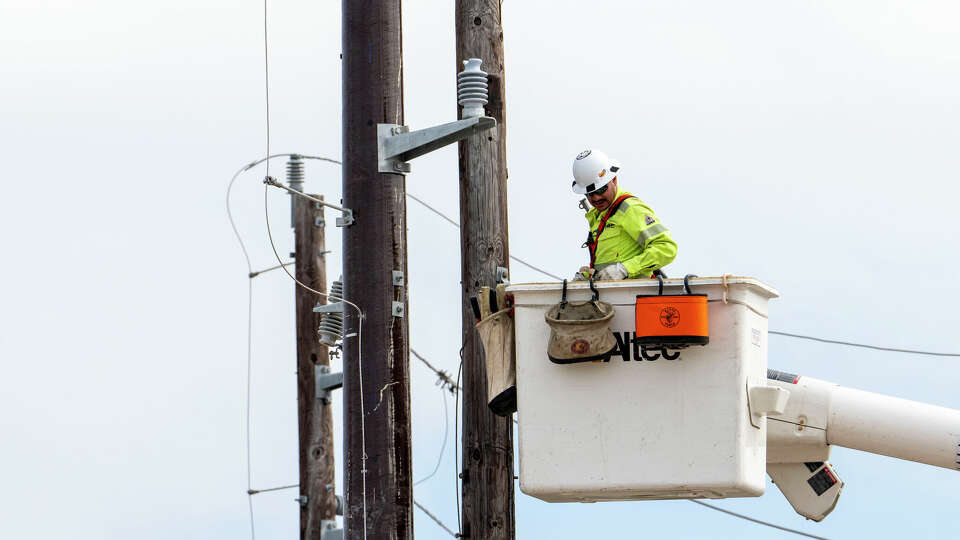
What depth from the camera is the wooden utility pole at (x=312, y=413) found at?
14805mm

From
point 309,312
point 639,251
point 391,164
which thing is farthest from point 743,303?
point 309,312

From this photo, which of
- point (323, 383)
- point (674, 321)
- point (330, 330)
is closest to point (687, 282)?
point (674, 321)

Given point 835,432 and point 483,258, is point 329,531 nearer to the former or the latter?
point 483,258

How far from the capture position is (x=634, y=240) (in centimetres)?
973

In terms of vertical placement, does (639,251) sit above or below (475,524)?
above

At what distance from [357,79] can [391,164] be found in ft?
1.53

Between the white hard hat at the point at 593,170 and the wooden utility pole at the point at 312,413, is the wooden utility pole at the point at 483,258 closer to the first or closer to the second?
the white hard hat at the point at 593,170

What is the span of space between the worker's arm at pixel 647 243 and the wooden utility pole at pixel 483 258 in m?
1.14

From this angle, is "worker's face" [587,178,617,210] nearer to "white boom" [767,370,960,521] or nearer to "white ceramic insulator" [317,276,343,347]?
"white boom" [767,370,960,521]

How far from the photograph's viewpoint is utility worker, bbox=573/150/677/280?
956 centimetres

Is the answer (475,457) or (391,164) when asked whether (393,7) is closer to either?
(391,164)

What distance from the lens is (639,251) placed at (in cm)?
972

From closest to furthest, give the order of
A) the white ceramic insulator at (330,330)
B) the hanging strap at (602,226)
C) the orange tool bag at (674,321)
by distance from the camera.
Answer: the orange tool bag at (674,321), the hanging strap at (602,226), the white ceramic insulator at (330,330)

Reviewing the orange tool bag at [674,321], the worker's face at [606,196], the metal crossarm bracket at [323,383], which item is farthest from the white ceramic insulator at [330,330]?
the orange tool bag at [674,321]
